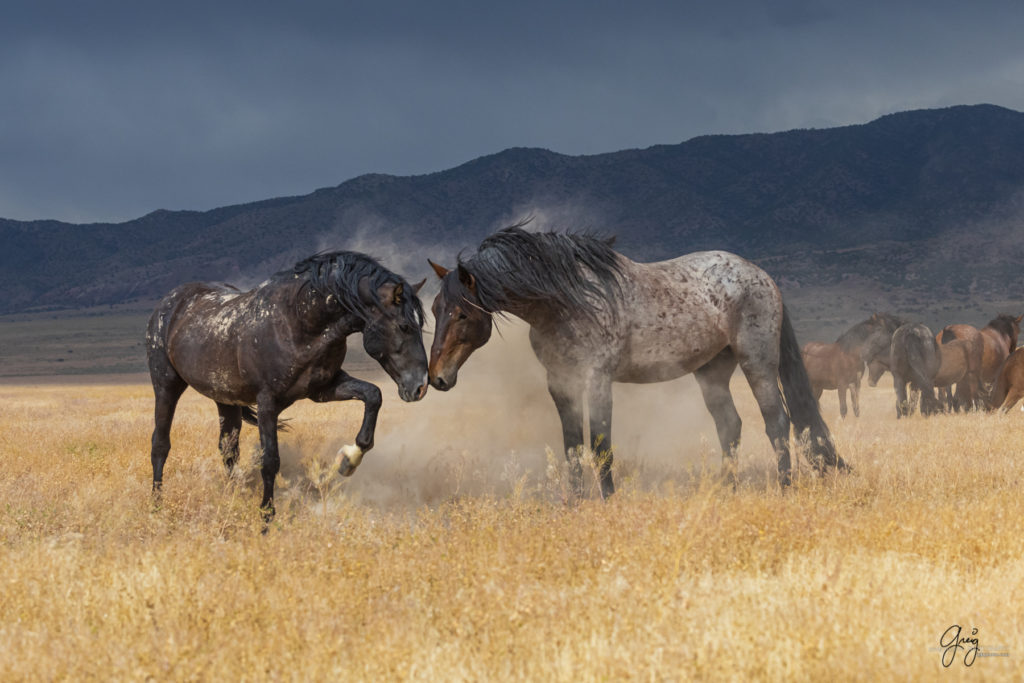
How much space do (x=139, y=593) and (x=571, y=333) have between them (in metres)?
3.84

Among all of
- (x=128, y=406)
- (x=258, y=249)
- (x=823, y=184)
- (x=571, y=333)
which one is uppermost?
(x=823, y=184)

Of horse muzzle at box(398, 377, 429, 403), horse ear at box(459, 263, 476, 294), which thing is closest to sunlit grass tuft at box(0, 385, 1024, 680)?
horse muzzle at box(398, 377, 429, 403)

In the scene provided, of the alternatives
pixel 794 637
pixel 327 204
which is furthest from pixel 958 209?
pixel 794 637

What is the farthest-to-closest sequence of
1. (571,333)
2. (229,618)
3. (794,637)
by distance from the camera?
(571,333) < (229,618) < (794,637)

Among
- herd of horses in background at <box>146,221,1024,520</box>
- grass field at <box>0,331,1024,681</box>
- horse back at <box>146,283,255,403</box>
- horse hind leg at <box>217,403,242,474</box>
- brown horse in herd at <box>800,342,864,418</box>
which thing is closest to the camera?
grass field at <box>0,331,1024,681</box>

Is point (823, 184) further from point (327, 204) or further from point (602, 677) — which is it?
point (602, 677)

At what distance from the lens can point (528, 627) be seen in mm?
3912

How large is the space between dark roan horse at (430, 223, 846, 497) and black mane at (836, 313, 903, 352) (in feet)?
42.8

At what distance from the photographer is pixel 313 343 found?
7293 millimetres

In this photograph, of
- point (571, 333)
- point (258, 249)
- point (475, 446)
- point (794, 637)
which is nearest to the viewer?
point (794, 637)

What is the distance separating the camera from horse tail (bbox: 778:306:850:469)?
Answer: 805 cm

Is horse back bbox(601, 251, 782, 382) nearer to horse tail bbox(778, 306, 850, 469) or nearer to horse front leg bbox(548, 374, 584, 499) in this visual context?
horse front leg bbox(548, 374, 584, 499)

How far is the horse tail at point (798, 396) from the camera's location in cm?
805

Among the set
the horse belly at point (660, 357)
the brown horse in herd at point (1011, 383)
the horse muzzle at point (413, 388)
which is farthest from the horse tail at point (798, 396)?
the brown horse in herd at point (1011, 383)
